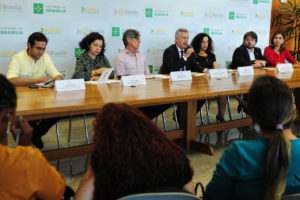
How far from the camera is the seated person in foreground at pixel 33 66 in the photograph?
3.13m

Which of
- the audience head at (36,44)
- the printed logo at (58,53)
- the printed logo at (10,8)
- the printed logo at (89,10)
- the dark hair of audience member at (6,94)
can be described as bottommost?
the dark hair of audience member at (6,94)

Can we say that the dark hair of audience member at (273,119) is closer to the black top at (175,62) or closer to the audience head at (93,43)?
the audience head at (93,43)

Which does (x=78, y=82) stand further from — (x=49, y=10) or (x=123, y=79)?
(x=49, y=10)

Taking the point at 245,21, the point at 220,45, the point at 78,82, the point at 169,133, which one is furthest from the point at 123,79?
the point at 245,21

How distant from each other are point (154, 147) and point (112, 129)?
141 millimetres

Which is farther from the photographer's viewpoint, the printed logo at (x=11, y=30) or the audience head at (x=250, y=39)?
the audience head at (x=250, y=39)

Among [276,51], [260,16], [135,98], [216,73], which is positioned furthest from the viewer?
[260,16]

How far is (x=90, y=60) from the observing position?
3809 mm

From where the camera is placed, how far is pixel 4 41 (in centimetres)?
413

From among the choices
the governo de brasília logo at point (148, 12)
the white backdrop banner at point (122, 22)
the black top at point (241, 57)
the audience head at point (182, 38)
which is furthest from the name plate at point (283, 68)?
the governo de brasília logo at point (148, 12)

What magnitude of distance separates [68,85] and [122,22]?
242 cm

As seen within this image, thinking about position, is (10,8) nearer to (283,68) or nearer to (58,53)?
(58,53)

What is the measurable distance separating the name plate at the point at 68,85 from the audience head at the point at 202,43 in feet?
7.81

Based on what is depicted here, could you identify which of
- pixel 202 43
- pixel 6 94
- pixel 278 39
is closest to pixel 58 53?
pixel 202 43
